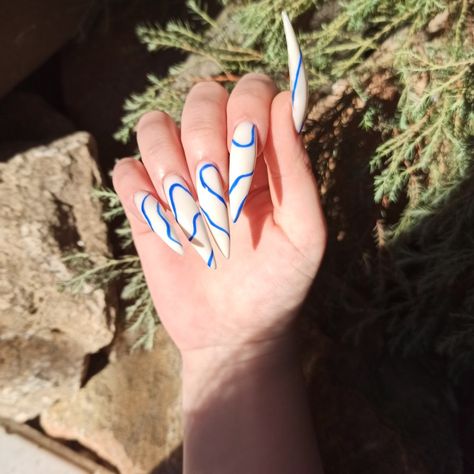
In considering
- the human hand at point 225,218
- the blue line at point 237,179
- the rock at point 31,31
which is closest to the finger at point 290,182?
the human hand at point 225,218

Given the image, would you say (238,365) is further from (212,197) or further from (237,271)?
(212,197)

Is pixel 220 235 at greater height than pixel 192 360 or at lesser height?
greater

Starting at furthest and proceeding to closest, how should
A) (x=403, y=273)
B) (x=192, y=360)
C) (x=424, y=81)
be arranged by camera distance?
(x=403, y=273), (x=424, y=81), (x=192, y=360)

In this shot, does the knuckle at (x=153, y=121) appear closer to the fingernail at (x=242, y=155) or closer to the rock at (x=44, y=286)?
the fingernail at (x=242, y=155)

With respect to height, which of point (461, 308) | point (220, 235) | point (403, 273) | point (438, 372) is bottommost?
point (438, 372)

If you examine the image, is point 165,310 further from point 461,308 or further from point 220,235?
point 461,308

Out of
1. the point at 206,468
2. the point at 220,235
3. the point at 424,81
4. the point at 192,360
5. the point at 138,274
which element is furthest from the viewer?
the point at 138,274

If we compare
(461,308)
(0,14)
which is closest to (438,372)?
(461,308)

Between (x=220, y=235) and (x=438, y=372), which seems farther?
(x=438, y=372)
